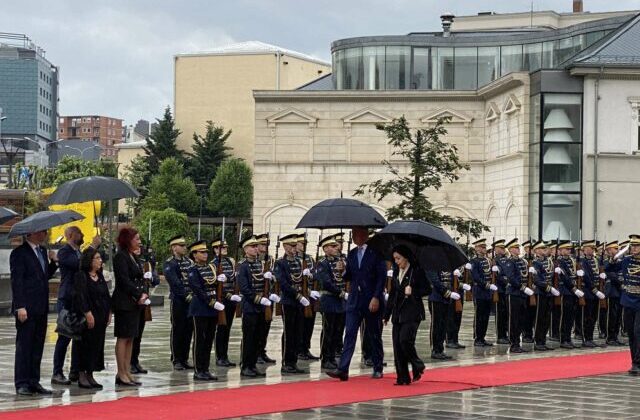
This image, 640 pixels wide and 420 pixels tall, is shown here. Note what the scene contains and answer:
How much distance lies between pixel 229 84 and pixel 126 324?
89.7m

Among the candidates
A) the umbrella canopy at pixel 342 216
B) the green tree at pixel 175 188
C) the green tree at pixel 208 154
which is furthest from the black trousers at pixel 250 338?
the green tree at pixel 208 154

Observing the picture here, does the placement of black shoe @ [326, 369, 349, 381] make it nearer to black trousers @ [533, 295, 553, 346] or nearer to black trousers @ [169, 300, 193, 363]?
black trousers @ [169, 300, 193, 363]

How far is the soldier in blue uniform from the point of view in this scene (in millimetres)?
18141

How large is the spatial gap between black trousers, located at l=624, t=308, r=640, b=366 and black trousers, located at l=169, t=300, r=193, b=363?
586cm

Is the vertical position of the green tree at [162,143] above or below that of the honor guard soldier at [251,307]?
above

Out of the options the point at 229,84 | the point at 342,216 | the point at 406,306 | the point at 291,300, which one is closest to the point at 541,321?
the point at 291,300

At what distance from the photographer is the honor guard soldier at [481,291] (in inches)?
918

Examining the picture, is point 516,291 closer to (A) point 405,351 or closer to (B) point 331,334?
(B) point 331,334

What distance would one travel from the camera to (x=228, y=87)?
10500 cm

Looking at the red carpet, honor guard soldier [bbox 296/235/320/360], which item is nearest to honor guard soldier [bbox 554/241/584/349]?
the red carpet

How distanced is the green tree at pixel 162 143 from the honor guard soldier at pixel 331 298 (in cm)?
8447

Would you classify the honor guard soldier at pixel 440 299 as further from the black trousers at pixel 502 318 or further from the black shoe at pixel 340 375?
the black shoe at pixel 340 375

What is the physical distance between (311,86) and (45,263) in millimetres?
52697

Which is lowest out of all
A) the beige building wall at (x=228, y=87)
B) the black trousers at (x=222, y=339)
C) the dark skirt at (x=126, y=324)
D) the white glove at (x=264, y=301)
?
the black trousers at (x=222, y=339)
